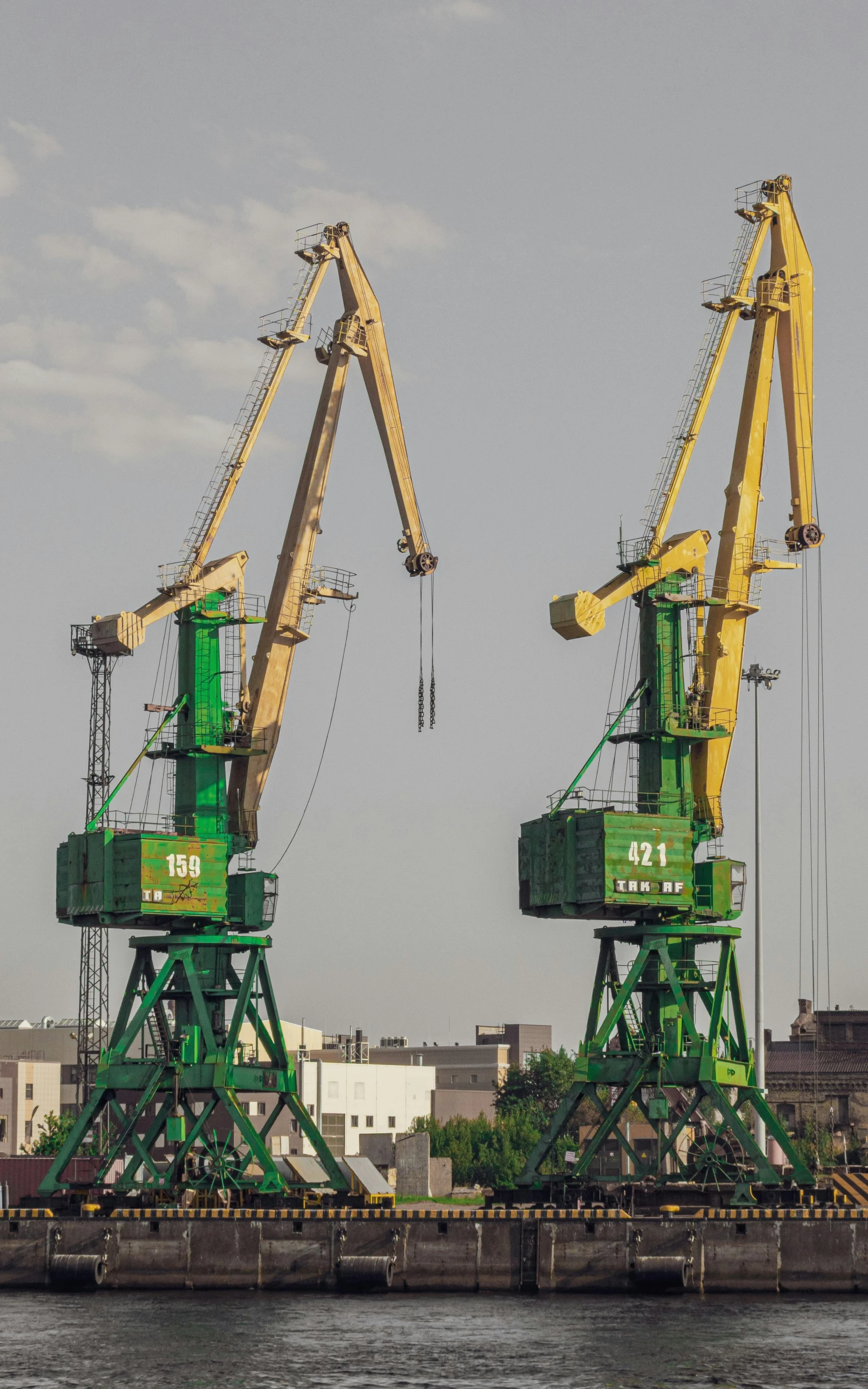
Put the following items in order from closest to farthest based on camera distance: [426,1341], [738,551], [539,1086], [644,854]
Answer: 1. [426,1341]
2. [644,854]
3. [738,551]
4. [539,1086]

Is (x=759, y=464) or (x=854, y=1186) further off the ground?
(x=759, y=464)

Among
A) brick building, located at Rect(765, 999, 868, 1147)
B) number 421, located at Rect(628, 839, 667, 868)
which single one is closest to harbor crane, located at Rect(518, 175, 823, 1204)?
number 421, located at Rect(628, 839, 667, 868)

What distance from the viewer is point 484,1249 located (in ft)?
226

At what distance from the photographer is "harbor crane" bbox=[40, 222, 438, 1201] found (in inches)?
3091

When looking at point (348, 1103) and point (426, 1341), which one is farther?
point (348, 1103)

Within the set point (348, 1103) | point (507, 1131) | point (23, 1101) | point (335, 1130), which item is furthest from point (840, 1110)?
point (23, 1101)

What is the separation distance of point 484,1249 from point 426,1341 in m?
12.4

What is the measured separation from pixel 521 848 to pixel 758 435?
63.8 feet

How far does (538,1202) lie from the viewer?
76.8 metres

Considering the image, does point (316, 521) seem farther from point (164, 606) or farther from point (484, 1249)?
point (484, 1249)

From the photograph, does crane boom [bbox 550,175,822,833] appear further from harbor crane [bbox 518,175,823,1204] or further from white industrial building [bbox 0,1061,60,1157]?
white industrial building [bbox 0,1061,60,1157]

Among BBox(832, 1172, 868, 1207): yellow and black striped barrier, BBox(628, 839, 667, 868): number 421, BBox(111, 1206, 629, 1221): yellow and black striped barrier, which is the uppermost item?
BBox(628, 839, 667, 868): number 421

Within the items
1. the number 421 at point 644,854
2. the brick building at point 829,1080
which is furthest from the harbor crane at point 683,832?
the brick building at point 829,1080

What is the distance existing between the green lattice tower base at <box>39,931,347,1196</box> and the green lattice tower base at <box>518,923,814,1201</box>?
1039cm
